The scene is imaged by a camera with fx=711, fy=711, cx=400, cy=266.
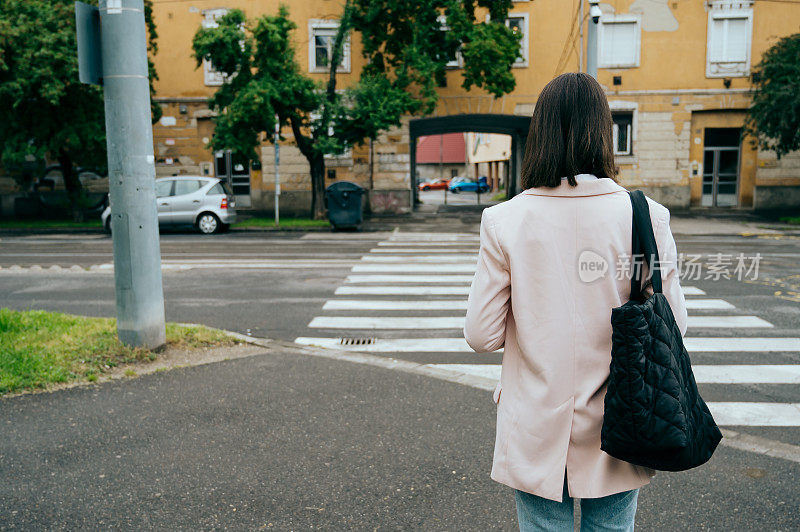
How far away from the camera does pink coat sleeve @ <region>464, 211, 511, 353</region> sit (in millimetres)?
2186

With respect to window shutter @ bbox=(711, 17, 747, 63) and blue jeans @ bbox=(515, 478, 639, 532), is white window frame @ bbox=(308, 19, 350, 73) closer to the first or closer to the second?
window shutter @ bbox=(711, 17, 747, 63)

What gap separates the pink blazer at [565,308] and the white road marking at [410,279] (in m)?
9.35

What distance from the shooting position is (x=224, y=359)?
21.8 ft

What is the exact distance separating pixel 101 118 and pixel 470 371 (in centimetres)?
1996

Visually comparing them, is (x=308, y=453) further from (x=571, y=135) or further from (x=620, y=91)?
(x=620, y=91)

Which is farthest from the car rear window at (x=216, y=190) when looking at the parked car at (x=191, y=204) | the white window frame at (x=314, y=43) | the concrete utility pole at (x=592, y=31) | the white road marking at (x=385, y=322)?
the white road marking at (x=385, y=322)

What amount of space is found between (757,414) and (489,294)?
423 cm

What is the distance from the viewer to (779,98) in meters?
23.5

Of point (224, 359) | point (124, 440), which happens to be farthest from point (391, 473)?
point (224, 359)

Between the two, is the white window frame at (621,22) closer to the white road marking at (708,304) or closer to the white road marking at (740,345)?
the white road marking at (708,304)

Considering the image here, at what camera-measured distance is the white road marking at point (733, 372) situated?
6.38 metres

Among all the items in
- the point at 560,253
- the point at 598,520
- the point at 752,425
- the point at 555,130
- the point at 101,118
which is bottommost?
the point at 752,425

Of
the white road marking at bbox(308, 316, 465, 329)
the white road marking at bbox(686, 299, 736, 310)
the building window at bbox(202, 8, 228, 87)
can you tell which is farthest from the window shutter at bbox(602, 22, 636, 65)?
the white road marking at bbox(308, 316, 465, 329)

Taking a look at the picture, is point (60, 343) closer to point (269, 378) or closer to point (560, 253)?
point (269, 378)
